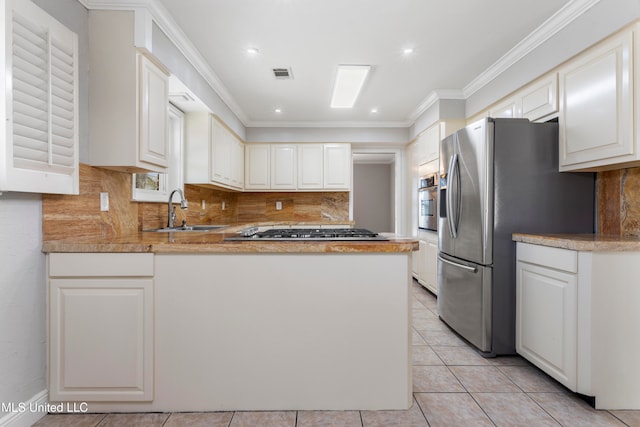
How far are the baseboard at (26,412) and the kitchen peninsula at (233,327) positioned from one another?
0.05 metres

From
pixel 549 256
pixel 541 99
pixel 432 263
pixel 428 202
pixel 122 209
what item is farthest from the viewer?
pixel 428 202

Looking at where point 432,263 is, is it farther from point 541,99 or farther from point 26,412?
point 26,412

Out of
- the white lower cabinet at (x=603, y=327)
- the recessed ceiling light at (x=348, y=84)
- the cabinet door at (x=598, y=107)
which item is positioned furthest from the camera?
the recessed ceiling light at (x=348, y=84)

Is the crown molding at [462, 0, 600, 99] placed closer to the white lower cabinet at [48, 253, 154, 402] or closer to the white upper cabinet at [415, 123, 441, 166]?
the white upper cabinet at [415, 123, 441, 166]

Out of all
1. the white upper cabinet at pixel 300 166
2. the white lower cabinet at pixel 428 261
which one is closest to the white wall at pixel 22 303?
the white lower cabinet at pixel 428 261

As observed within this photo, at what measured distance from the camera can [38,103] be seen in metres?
1.60

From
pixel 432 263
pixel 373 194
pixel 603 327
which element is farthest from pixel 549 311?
pixel 373 194

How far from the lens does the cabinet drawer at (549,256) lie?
1.87 meters

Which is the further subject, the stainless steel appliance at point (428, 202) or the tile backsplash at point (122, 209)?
the stainless steel appliance at point (428, 202)

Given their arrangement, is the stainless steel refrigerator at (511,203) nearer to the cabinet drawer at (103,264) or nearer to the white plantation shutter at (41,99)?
the cabinet drawer at (103,264)

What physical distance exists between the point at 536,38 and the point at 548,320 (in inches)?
84.3

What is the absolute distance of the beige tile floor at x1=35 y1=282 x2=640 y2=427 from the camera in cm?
165

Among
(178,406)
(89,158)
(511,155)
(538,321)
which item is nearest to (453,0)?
(511,155)

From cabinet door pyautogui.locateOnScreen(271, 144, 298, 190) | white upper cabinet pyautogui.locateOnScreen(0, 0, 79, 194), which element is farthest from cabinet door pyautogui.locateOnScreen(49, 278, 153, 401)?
cabinet door pyautogui.locateOnScreen(271, 144, 298, 190)
